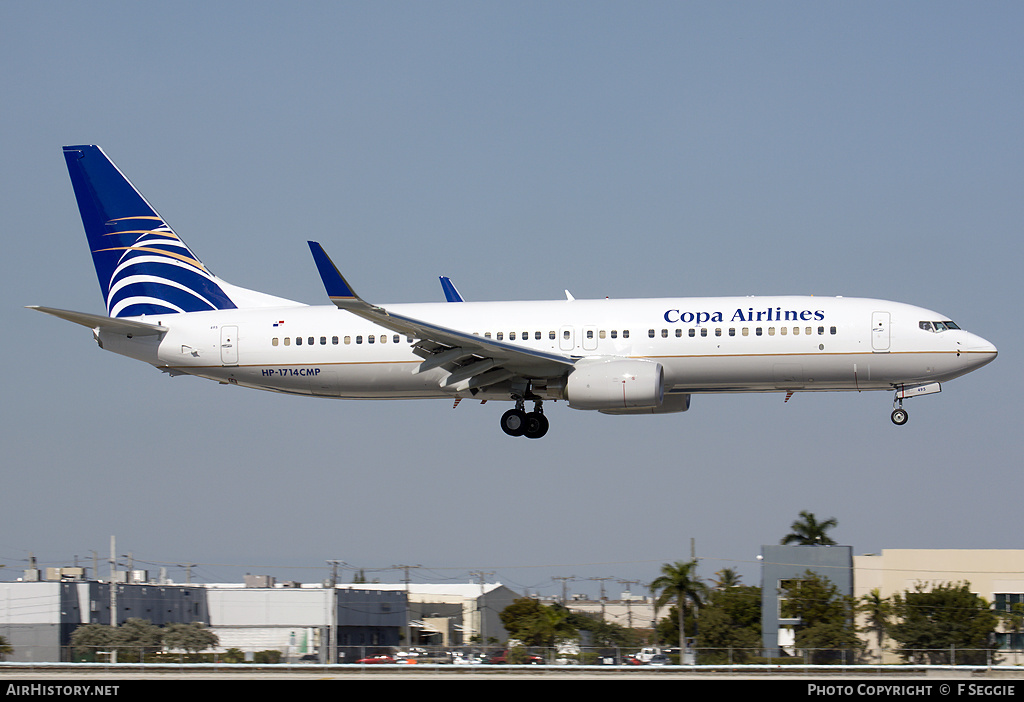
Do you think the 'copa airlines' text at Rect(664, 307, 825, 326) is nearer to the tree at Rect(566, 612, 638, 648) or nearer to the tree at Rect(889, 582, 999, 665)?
the tree at Rect(566, 612, 638, 648)

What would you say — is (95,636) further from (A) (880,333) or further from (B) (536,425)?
(A) (880,333)

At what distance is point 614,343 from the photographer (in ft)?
117

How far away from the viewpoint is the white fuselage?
3431 cm

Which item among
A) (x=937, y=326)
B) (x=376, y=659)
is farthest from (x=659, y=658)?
(x=937, y=326)

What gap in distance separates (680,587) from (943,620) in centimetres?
1374

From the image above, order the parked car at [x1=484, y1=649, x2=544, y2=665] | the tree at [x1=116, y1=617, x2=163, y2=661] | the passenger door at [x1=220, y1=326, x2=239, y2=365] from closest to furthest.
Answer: the parked car at [x1=484, y1=649, x2=544, y2=665]
the passenger door at [x1=220, y1=326, x2=239, y2=365]
the tree at [x1=116, y1=617, x2=163, y2=661]

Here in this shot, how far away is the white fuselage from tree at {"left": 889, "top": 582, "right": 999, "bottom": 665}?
76.5ft

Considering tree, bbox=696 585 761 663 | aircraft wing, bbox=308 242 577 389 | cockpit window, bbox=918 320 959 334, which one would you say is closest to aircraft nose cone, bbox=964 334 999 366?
cockpit window, bbox=918 320 959 334

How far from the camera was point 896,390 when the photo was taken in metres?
35.3

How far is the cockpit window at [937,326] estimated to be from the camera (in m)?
34.6

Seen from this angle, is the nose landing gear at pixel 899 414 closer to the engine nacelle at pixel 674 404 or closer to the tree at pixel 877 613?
the engine nacelle at pixel 674 404
